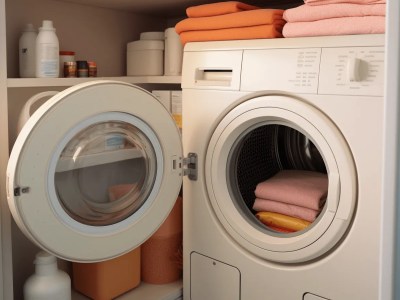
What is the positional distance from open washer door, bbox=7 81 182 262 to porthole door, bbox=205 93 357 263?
0.18 metres

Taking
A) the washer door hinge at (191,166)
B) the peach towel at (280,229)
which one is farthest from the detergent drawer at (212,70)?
the peach towel at (280,229)

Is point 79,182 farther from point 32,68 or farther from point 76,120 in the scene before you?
point 32,68

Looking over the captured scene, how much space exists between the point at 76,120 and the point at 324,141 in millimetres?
694

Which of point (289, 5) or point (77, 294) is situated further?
point (289, 5)

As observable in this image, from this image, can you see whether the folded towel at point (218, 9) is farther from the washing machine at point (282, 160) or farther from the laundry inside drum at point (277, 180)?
the laundry inside drum at point (277, 180)

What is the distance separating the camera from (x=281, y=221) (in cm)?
159

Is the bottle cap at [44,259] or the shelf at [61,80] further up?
the shelf at [61,80]

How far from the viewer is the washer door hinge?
1.65m

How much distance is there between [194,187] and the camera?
1679mm

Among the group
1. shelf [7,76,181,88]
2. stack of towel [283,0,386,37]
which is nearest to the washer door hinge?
shelf [7,76,181,88]

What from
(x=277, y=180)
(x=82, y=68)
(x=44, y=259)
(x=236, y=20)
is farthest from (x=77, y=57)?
(x=277, y=180)

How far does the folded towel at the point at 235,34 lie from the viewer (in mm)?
1487

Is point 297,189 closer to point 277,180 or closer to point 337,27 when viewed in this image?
point 277,180

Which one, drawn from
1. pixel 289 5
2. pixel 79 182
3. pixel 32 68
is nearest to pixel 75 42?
pixel 32 68
